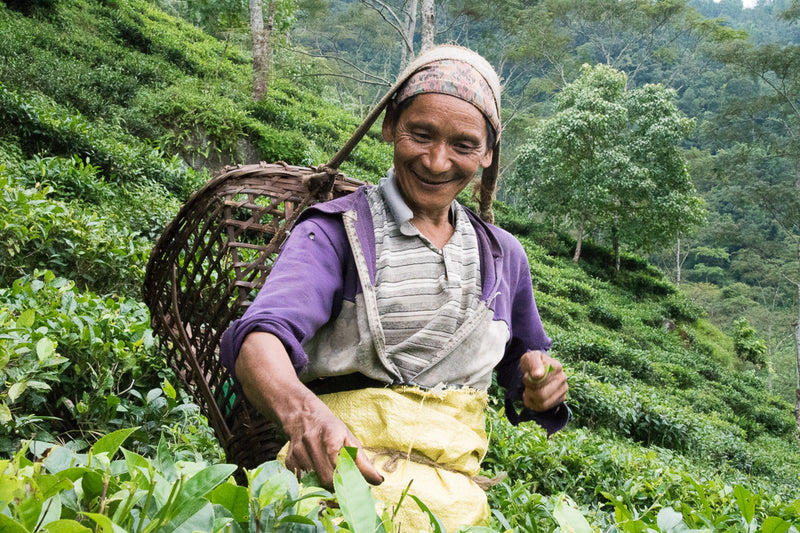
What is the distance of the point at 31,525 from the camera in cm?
60

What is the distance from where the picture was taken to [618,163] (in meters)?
17.4

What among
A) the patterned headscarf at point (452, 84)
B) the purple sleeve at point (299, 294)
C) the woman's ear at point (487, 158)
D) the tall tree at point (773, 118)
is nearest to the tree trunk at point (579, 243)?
the tall tree at point (773, 118)

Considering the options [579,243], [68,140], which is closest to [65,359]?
[68,140]

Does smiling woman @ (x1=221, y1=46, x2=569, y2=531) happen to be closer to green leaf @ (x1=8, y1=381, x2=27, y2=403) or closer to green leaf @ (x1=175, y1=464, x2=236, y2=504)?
green leaf @ (x1=175, y1=464, x2=236, y2=504)

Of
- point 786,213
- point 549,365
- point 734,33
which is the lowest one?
point 786,213

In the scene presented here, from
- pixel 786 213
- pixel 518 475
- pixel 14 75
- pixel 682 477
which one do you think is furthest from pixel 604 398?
pixel 786 213

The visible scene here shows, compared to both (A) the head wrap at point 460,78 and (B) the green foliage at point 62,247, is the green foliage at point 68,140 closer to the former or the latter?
(B) the green foliage at point 62,247

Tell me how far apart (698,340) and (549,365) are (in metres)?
17.7

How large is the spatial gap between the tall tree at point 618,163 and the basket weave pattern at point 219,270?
1664cm

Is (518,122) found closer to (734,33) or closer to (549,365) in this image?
(734,33)

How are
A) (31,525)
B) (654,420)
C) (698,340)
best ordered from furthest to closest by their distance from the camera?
(698,340) → (654,420) → (31,525)

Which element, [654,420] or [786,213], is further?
[786,213]

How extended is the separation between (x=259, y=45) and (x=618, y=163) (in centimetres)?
1132

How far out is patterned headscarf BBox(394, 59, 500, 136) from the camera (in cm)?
158
